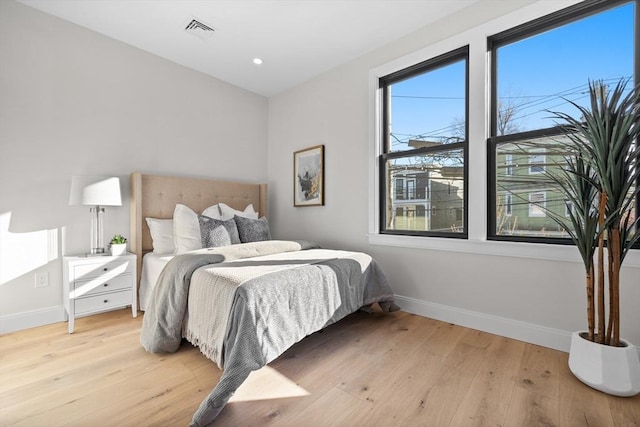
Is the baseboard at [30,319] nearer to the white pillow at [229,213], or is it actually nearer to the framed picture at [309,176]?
the white pillow at [229,213]

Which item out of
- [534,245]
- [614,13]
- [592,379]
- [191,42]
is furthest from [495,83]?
[191,42]

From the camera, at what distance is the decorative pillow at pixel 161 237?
109 inches

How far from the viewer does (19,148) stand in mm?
2271

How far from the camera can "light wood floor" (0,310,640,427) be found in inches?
52.3

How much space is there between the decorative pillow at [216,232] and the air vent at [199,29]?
1738 millimetres

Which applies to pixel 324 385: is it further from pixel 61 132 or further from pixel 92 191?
pixel 61 132

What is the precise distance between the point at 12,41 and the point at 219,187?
200 centimetres

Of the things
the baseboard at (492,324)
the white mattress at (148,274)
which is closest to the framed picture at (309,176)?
the baseboard at (492,324)

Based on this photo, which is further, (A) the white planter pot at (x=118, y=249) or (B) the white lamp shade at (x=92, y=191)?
(A) the white planter pot at (x=118, y=249)

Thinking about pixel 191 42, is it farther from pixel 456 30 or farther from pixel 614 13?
pixel 614 13

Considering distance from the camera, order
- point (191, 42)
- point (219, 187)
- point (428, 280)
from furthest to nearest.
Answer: point (219, 187), point (191, 42), point (428, 280)

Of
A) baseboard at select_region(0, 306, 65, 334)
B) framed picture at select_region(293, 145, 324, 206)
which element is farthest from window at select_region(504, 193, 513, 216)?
baseboard at select_region(0, 306, 65, 334)

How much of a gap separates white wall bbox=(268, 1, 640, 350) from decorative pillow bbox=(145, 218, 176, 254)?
1.46 metres

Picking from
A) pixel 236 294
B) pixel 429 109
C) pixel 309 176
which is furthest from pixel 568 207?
pixel 309 176
